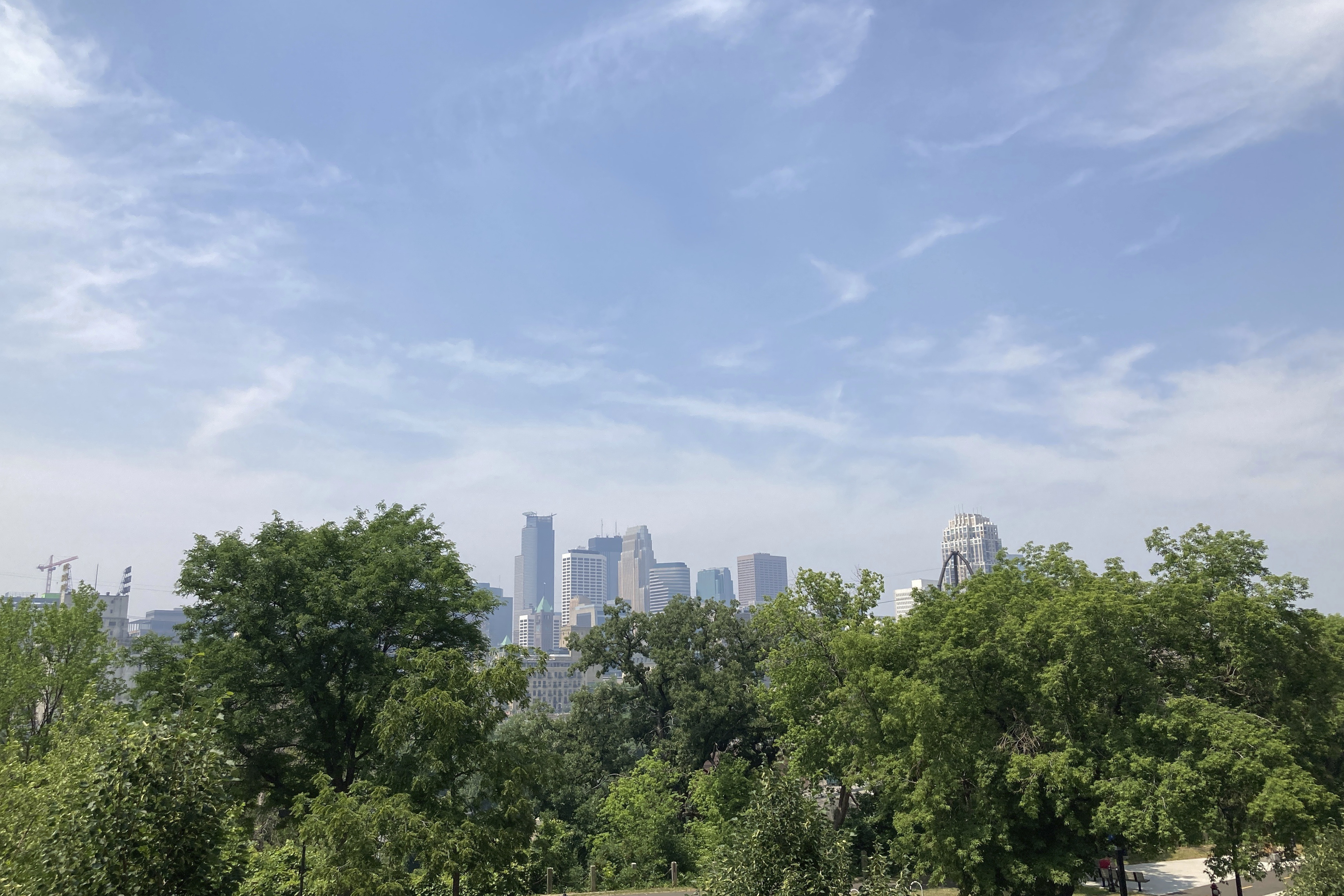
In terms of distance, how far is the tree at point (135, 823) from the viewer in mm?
10297

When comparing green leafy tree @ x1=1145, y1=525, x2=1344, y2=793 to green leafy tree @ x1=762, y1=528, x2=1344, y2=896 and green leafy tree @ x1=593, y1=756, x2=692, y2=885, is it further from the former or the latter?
green leafy tree @ x1=593, y1=756, x2=692, y2=885

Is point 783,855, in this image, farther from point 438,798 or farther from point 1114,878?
point 1114,878

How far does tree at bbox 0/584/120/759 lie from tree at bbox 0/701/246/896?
77.0 feet

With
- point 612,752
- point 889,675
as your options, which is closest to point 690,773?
point 612,752

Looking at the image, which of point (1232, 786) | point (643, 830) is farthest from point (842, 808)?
point (1232, 786)

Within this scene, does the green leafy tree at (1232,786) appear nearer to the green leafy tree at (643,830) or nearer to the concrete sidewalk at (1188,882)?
the concrete sidewalk at (1188,882)

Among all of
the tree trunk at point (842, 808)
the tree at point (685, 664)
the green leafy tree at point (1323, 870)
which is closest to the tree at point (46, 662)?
the tree at point (685, 664)

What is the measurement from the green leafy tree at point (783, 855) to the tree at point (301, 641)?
19560 millimetres

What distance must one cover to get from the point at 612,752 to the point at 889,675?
90.3 ft

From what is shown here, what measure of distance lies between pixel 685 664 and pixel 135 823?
42.9 metres

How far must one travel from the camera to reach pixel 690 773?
48.1 m

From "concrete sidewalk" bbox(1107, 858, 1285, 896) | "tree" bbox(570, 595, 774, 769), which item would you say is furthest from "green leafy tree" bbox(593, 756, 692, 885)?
"concrete sidewalk" bbox(1107, 858, 1285, 896)

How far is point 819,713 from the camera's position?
3769cm

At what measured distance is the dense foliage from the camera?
20578mm
